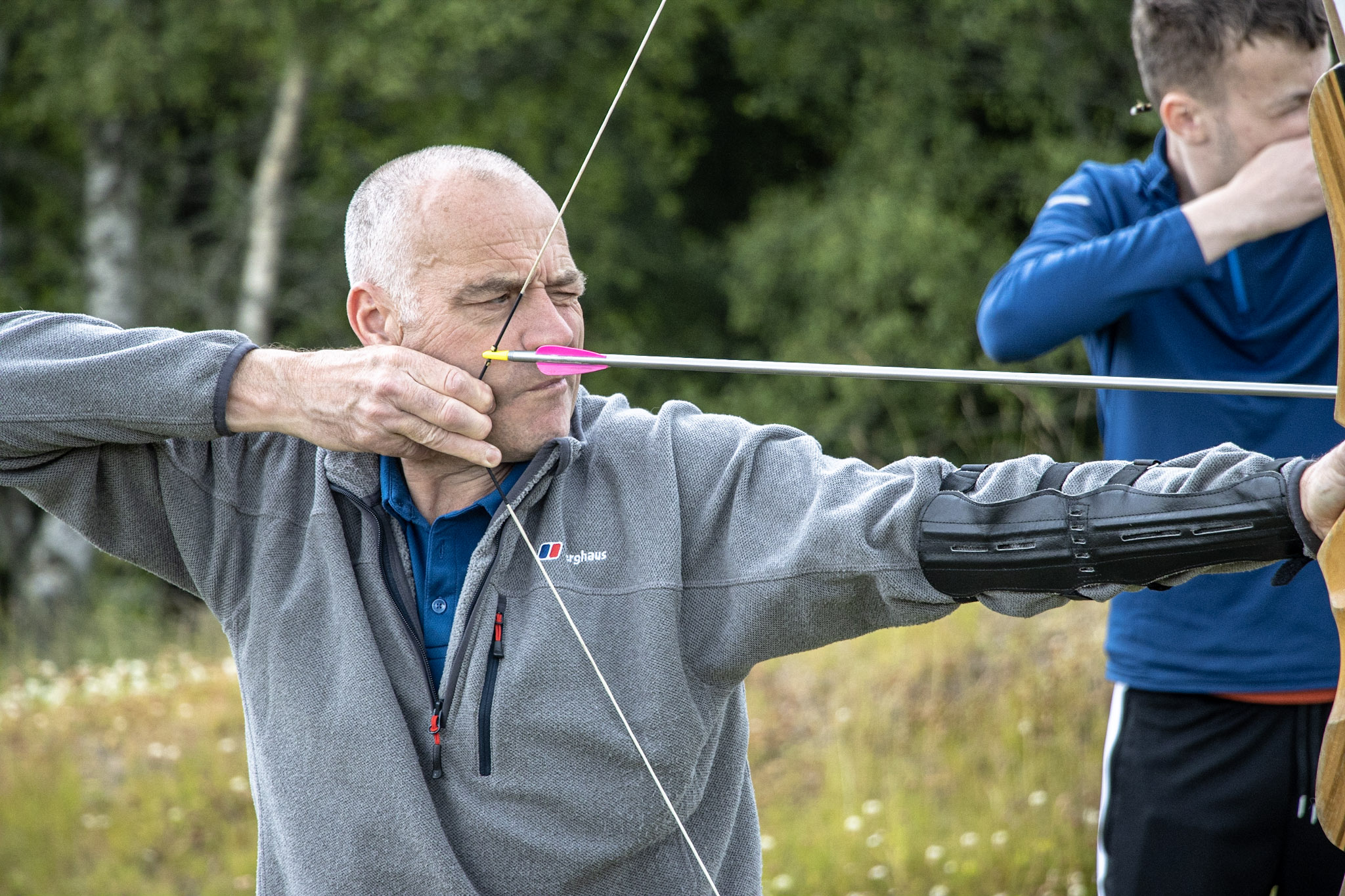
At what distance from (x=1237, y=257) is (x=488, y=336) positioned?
108 centimetres

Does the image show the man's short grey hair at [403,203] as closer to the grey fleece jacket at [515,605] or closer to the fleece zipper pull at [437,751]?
the grey fleece jacket at [515,605]

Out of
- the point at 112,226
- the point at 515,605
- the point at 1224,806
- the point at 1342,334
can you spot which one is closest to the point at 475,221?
the point at 515,605

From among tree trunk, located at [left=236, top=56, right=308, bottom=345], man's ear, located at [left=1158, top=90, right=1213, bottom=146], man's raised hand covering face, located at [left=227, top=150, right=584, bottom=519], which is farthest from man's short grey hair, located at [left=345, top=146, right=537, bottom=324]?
tree trunk, located at [left=236, top=56, right=308, bottom=345]

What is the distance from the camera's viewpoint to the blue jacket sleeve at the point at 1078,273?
1.84 meters

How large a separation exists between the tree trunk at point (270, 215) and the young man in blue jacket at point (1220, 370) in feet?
25.4

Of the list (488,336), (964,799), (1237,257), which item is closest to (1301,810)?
(1237,257)

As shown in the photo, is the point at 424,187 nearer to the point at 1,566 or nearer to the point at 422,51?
the point at 422,51

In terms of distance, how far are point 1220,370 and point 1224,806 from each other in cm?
61

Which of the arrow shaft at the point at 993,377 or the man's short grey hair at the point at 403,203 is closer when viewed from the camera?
the arrow shaft at the point at 993,377

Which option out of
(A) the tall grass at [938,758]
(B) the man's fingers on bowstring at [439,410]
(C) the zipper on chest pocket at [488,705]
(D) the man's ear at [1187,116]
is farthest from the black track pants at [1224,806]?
(A) the tall grass at [938,758]

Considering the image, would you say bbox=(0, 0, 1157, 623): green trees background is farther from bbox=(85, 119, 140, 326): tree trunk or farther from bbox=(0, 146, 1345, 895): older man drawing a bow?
bbox=(0, 146, 1345, 895): older man drawing a bow

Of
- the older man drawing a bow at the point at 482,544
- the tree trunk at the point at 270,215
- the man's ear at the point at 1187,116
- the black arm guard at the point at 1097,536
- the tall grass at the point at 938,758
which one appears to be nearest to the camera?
the black arm guard at the point at 1097,536

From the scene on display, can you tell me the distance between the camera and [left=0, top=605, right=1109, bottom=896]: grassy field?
3.53m

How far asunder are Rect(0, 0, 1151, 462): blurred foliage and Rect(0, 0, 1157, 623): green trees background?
0.02 m
